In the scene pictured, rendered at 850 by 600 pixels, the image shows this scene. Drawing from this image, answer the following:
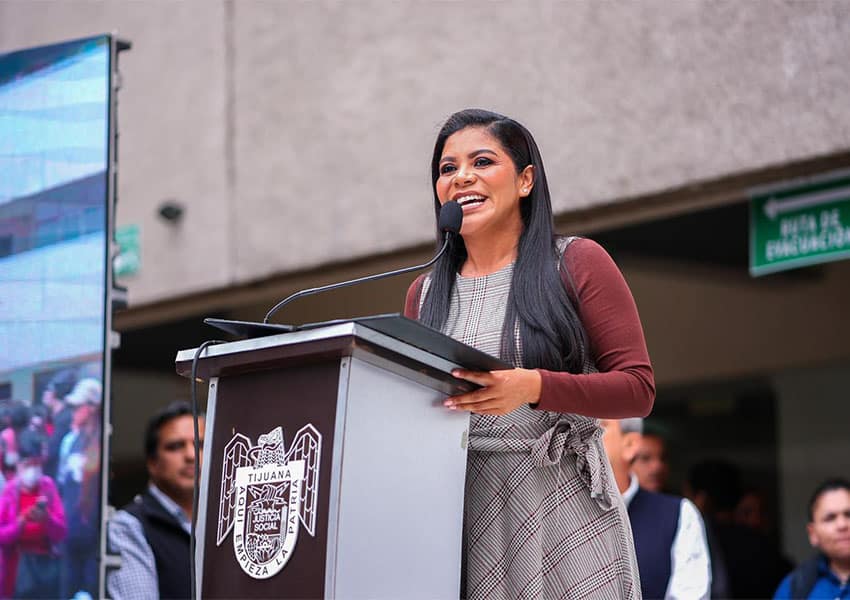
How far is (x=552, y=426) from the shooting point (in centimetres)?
300

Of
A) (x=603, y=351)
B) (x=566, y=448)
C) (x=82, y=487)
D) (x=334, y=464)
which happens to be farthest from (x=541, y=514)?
(x=82, y=487)

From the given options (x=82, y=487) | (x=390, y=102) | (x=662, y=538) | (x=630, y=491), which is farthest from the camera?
(x=390, y=102)

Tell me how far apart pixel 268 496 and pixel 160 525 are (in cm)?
321

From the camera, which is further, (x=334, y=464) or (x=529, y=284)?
(x=529, y=284)

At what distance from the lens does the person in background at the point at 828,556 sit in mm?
6535

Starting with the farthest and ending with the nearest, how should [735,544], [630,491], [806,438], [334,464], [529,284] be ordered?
[806,438] → [735,544] → [630,491] → [529,284] → [334,464]

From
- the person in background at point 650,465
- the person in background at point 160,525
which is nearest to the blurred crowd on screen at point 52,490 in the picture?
the person in background at point 160,525

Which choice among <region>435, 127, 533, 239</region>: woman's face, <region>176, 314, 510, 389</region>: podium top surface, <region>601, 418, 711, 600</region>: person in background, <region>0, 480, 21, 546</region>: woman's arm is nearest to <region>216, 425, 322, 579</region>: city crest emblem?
<region>176, 314, 510, 389</region>: podium top surface

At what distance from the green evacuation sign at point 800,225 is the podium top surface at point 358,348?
4.41 meters

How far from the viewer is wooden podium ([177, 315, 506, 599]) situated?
255 centimetres

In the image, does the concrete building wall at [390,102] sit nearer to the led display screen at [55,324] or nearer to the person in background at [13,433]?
the led display screen at [55,324]

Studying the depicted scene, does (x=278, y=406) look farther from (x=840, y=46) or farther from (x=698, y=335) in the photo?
(x=698, y=335)

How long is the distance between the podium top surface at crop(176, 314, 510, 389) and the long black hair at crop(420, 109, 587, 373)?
0.27 m

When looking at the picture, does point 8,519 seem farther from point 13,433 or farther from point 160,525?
point 160,525
